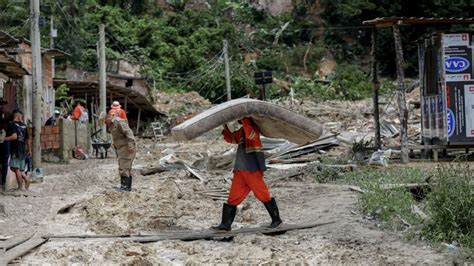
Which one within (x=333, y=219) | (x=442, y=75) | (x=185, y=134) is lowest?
(x=333, y=219)

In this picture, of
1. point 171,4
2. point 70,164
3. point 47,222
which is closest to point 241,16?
point 171,4

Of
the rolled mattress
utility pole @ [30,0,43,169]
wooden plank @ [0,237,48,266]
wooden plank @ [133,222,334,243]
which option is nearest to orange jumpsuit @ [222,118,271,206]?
the rolled mattress

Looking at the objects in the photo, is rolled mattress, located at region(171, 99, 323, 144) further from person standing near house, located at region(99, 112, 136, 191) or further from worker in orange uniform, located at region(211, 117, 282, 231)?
person standing near house, located at region(99, 112, 136, 191)

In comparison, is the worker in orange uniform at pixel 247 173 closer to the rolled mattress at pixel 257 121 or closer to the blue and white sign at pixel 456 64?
the rolled mattress at pixel 257 121

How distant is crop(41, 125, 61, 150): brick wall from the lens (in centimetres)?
2092

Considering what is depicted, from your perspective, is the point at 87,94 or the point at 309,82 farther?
the point at 309,82

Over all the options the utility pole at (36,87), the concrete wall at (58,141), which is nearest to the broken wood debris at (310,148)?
the utility pole at (36,87)

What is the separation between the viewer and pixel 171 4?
59.5m

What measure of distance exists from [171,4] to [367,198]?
51899 mm

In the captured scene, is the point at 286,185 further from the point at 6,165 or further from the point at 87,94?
the point at 87,94

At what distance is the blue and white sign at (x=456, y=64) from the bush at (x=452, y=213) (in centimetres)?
774

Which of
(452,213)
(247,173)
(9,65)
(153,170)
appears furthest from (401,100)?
(9,65)

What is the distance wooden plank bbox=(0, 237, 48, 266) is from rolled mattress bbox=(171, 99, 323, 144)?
2.05 meters

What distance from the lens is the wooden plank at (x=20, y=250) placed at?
22.5 feet
